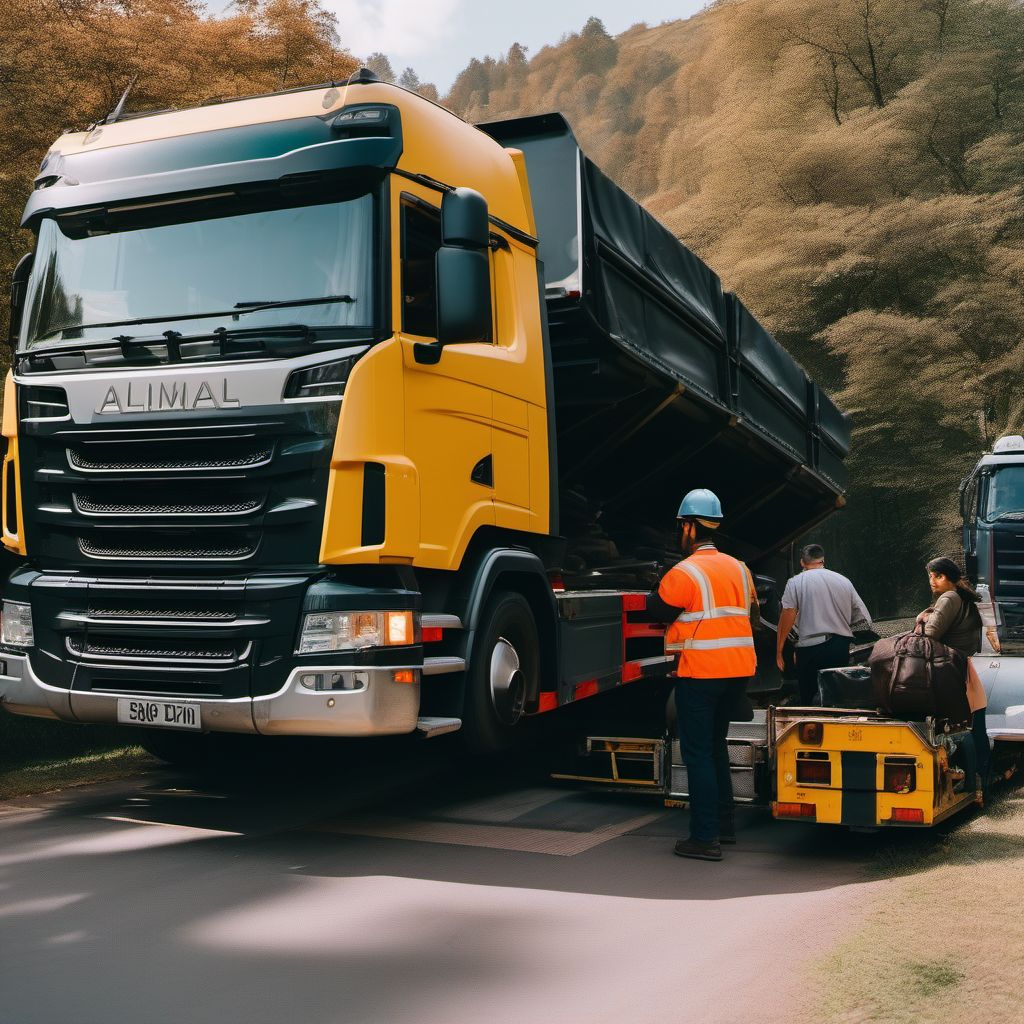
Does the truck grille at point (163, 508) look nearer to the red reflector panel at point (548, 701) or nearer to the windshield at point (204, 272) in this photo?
the windshield at point (204, 272)

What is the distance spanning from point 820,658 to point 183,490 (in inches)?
199

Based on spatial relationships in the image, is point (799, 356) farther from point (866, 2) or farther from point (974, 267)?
point (866, 2)

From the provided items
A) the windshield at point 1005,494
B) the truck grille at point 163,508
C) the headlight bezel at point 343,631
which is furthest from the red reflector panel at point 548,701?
the windshield at point 1005,494

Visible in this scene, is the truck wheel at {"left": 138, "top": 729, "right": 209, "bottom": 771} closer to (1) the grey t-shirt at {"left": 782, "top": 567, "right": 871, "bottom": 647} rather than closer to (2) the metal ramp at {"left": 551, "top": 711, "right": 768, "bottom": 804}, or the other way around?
(2) the metal ramp at {"left": 551, "top": 711, "right": 768, "bottom": 804}

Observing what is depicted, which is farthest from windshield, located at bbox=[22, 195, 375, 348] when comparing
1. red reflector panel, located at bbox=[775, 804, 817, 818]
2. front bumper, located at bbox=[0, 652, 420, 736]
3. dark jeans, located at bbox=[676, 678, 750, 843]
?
red reflector panel, located at bbox=[775, 804, 817, 818]

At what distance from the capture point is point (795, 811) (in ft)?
21.1

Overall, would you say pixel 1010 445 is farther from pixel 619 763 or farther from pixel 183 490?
pixel 183 490

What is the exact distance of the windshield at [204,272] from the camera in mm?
5801

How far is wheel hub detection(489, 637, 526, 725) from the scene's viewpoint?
636 centimetres

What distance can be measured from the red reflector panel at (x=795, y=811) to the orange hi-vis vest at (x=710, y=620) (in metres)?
0.70

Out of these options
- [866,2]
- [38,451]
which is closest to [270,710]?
[38,451]

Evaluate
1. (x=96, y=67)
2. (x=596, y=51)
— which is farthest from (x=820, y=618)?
(x=596, y=51)

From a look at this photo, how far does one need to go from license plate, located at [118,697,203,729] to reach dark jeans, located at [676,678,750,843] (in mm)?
2355

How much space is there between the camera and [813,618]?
360 inches
